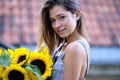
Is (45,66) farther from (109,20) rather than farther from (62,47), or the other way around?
(109,20)

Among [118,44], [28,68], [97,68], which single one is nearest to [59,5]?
[28,68]

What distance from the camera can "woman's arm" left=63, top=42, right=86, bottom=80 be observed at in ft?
6.88

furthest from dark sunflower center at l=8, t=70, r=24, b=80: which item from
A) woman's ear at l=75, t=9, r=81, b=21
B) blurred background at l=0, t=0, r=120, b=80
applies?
blurred background at l=0, t=0, r=120, b=80

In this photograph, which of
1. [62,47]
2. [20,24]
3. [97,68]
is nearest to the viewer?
[62,47]

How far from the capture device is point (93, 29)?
6.66 meters

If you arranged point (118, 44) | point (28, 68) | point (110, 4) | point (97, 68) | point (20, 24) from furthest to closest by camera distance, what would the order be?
1. point (110, 4)
2. point (20, 24)
3. point (118, 44)
4. point (97, 68)
5. point (28, 68)

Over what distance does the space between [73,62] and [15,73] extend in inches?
12.8

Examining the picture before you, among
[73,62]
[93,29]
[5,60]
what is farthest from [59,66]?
[93,29]

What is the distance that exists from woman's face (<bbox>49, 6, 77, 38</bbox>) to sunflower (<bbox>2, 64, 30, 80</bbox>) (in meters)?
0.37

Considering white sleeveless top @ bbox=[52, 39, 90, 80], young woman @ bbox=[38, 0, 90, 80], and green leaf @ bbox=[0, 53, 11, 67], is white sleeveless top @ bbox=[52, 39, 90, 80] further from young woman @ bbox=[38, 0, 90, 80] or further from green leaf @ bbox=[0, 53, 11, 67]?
green leaf @ bbox=[0, 53, 11, 67]

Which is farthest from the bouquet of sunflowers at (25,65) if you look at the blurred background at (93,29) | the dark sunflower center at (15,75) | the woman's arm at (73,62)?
the blurred background at (93,29)

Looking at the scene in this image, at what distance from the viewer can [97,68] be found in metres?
5.68

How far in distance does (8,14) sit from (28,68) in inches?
199

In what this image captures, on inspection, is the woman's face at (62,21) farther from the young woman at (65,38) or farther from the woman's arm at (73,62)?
the woman's arm at (73,62)
